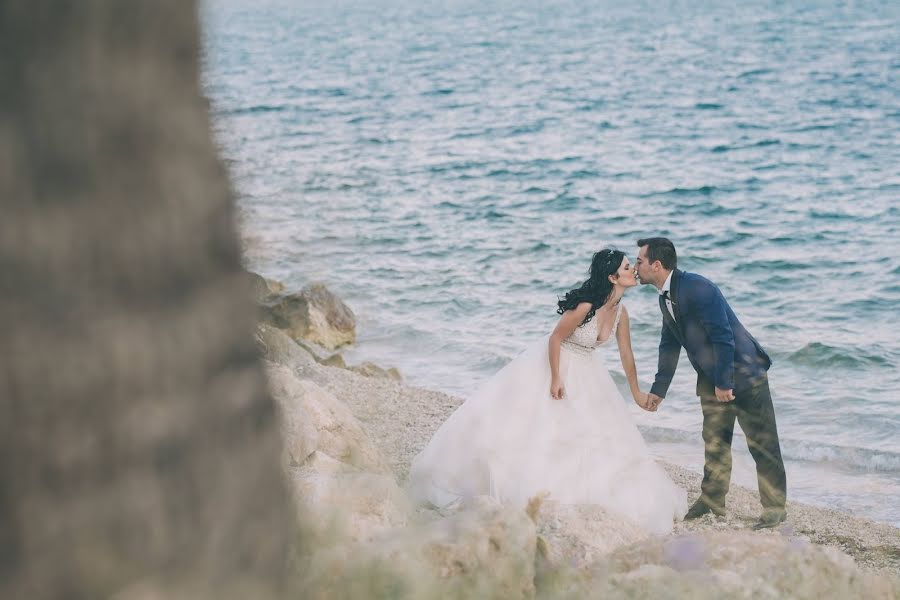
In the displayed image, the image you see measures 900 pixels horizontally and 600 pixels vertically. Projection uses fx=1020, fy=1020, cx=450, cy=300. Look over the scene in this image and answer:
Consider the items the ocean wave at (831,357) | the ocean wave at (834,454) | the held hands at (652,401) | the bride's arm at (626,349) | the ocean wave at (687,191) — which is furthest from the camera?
the ocean wave at (687,191)

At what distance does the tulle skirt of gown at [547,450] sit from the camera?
283 inches

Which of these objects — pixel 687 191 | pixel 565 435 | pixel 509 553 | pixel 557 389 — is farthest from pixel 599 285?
pixel 687 191

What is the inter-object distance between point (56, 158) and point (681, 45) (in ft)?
191

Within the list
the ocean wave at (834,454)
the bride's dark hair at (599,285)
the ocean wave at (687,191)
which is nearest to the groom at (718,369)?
the bride's dark hair at (599,285)

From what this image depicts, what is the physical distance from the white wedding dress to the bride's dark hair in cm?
21

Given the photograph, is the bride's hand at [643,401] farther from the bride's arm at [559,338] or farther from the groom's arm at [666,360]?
the bride's arm at [559,338]

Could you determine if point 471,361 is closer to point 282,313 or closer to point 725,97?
point 282,313

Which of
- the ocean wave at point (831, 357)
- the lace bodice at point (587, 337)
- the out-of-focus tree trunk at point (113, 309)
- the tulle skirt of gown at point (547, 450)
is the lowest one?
the ocean wave at point (831, 357)

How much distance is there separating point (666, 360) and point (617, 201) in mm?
16359

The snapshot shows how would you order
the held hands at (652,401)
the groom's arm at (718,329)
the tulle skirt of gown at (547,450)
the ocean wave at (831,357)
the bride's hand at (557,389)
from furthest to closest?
the ocean wave at (831,357) → the held hands at (652,401) → the bride's hand at (557,389) → the groom's arm at (718,329) → the tulle skirt of gown at (547,450)

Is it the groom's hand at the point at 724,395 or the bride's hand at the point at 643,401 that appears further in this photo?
the bride's hand at the point at 643,401

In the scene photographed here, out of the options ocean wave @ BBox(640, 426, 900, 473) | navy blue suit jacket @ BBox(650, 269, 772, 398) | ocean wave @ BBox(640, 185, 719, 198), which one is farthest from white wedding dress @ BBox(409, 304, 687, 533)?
ocean wave @ BBox(640, 185, 719, 198)

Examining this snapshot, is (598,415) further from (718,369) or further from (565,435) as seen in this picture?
(718,369)

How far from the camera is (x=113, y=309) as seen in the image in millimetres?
1540
